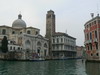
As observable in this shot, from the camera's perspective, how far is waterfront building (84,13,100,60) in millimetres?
35062

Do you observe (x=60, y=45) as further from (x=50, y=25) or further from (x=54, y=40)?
(x=50, y=25)

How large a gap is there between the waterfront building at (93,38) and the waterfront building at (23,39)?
16.3 meters

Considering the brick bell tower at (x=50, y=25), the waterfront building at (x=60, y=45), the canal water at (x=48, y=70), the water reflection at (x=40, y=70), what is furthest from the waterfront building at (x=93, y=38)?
the brick bell tower at (x=50, y=25)

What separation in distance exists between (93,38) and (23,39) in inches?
1038

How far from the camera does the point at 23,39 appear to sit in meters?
55.1

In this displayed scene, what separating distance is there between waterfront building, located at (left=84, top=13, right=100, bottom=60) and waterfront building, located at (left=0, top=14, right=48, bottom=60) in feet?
53.5

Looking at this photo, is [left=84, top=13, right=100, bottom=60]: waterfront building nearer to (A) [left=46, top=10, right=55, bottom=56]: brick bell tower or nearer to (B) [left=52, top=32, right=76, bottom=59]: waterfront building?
(B) [left=52, top=32, right=76, bottom=59]: waterfront building

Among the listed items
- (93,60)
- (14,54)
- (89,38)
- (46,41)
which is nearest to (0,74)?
(93,60)

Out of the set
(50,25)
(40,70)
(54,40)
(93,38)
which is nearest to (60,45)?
(54,40)

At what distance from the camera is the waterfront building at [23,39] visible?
5295 centimetres

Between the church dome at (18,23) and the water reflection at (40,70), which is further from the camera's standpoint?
the church dome at (18,23)

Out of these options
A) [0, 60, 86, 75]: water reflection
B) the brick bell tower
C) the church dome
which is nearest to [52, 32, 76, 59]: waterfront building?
the brick bell tower

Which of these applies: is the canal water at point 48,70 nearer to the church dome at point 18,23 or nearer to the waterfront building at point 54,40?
the church dome at point 18,23

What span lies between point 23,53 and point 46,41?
23.6 m
